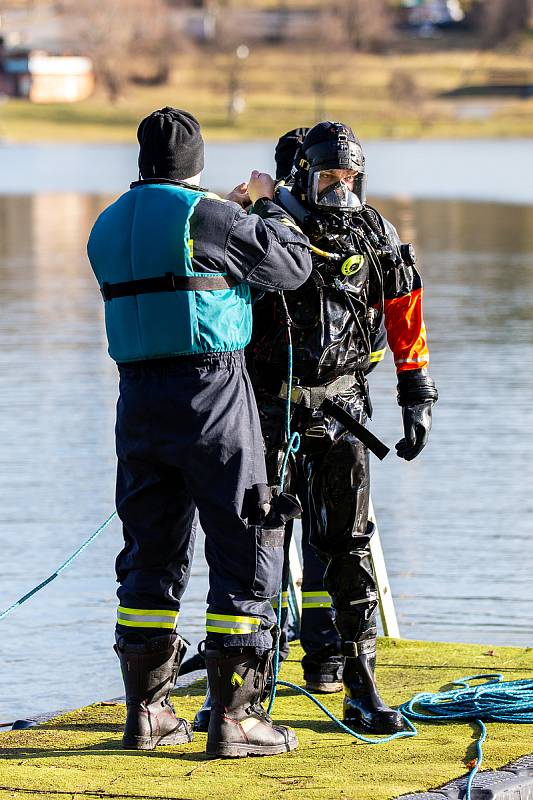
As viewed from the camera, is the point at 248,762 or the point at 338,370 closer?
the point at 248,762

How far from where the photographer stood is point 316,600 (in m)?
6.45

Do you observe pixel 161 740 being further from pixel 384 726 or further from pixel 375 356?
pixel 375 356

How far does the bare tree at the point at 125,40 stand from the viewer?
117 m

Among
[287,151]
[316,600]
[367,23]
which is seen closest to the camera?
[316,600]

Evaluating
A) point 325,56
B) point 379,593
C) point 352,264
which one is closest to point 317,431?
point 352,264

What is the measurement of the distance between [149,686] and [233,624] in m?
0.37

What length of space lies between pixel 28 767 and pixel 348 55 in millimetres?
129551

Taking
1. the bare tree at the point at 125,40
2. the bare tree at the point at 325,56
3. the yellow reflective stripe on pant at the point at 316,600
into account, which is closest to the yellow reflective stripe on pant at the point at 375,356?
the yellow reflective stripe on pant at the point at 316,600

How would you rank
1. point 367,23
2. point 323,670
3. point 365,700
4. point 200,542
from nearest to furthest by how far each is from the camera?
point 365,700, point 323,670, point 200,542, point 367,23

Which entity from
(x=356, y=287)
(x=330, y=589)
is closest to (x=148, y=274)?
(x=356, y=287)

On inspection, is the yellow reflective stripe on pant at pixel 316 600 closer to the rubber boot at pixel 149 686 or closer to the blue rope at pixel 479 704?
the blue rope at pixel 479 704

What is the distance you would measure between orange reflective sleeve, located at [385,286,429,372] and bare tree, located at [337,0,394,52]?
13687 cm

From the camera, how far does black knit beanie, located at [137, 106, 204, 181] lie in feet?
17.0

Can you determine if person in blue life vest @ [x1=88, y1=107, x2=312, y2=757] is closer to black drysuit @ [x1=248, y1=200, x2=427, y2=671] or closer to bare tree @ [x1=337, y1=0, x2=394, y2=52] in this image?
black drysuit @ [x1=248, y1=200, x2=427, y2=671]
